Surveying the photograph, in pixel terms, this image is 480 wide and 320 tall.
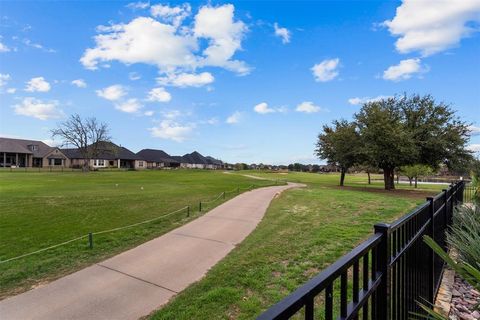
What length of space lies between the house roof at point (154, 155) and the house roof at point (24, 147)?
24.7 metres

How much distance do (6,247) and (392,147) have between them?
77.4ft

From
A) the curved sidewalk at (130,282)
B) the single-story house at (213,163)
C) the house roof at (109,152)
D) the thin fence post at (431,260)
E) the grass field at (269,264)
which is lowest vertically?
the curved sidewalk at (130,282)

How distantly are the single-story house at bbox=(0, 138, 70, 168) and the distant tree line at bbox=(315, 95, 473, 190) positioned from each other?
64.7 m

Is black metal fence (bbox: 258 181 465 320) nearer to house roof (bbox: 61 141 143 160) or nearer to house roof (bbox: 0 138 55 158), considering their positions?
house roof (bbox: 61 141 143 160)

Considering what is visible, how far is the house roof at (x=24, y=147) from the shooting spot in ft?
196

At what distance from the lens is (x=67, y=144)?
61.7m

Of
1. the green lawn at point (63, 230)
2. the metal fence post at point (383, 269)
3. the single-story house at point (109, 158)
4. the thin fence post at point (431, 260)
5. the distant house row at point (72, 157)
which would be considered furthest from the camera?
the single-story house at point (109, 158)

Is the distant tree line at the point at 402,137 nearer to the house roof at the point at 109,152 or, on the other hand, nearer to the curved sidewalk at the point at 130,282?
the curved sidewalk at the point at 130,282

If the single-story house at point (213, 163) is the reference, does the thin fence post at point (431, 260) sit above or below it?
below

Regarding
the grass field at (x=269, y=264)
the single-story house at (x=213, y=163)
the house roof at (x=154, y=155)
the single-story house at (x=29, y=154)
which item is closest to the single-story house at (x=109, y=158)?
the single-story house at (x=29, y=154)

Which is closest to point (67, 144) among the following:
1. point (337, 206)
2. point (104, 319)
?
point (337, 206)

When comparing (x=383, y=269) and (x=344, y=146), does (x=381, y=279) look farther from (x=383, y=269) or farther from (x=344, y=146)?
(x=344, y=146)

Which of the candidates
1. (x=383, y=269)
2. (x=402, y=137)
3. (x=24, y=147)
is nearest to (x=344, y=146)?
(x=402, y=137)

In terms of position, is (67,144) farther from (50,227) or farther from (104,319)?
(104,319)
